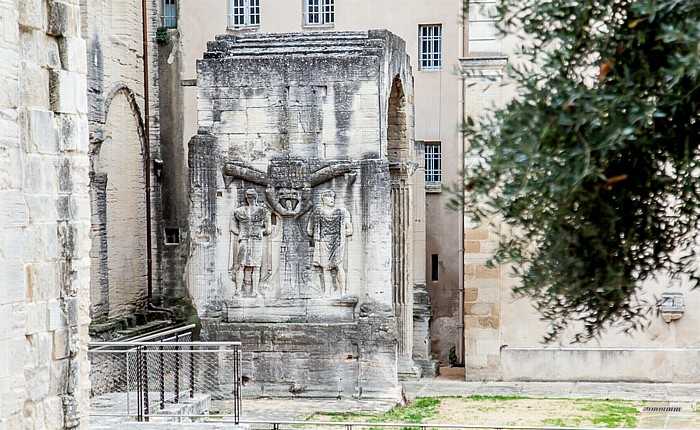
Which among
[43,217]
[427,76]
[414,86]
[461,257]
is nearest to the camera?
[43,217]

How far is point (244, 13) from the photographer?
2608cm

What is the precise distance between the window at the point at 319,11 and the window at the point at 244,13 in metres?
0.95

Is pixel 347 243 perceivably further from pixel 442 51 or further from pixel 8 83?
pixel 8 83

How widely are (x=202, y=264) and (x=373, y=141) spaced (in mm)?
3015

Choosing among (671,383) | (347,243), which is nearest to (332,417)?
(347,243)

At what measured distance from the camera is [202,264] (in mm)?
19094

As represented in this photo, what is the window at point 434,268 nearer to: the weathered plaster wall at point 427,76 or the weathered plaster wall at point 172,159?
the weathered plaster wall at point 427,76

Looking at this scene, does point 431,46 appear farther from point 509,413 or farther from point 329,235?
point 509,413

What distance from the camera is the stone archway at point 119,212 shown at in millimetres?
22172

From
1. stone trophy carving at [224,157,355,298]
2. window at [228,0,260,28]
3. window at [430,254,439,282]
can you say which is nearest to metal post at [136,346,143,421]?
stone trophy carving at [224,157,355,298]

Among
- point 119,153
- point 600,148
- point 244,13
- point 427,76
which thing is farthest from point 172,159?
point 600,148

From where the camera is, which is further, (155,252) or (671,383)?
(155,252)

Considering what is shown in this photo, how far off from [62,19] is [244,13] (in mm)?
16470

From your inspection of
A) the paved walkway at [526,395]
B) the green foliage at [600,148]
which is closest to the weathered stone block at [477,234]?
the paved walkway at [526,395]
